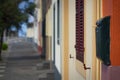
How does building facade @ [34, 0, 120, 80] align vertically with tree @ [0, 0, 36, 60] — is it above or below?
below

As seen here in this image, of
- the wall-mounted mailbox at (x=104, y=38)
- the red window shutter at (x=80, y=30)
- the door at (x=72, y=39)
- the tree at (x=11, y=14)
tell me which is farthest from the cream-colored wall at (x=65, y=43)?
the tree at (x=11, y=14)

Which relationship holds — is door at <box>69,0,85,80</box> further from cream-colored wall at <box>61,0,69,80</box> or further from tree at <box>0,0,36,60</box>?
tree at <box>0,0,36,60</box>

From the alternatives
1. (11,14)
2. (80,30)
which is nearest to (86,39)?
Answer: (80,30)

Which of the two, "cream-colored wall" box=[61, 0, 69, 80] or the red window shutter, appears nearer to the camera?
the red window shutter

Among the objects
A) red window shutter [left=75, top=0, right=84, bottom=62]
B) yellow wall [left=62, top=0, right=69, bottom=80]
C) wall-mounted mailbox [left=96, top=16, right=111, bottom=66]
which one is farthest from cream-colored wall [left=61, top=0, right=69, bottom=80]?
wall-mounted mailbox [left=96, top=16, right=111, bottom=66]

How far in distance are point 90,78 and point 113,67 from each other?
1960 mm

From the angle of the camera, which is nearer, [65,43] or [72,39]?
[72,39]

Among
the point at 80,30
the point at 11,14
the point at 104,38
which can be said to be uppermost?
the point at 11,14

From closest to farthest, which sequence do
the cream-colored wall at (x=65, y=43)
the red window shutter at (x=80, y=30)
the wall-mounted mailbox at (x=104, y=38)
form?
the wall-mounted mailbox at (x=104, y=38), the red window shutter at (x=80, y=30), the cream-colored wall at (x=65, y=43)

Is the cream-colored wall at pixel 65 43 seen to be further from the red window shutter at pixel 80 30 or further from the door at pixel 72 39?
the red window shutter at pixel 80 30

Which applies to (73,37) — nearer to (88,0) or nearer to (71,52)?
(71,52)

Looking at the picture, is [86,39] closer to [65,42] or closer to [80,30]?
[80,30]

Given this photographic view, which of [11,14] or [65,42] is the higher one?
[11,14]

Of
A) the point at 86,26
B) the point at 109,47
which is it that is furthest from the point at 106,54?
the point at 86,26
